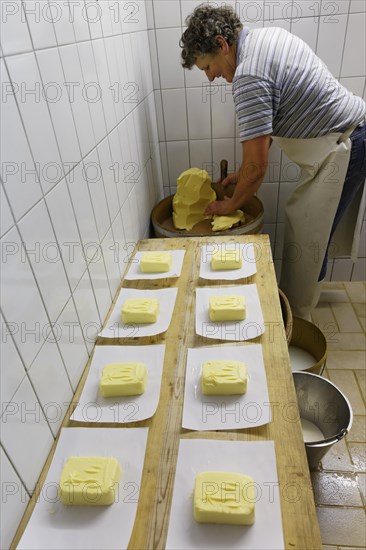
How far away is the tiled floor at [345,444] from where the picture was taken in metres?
1.34

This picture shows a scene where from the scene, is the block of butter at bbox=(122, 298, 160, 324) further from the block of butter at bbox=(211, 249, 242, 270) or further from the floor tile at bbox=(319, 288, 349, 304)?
the floor tile at bbox=(319, 288, 349, 304)

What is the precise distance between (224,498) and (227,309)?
52cm

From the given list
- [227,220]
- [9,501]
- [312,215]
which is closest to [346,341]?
[312,215]

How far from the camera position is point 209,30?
149cm

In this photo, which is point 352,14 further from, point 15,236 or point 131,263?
point 15,236

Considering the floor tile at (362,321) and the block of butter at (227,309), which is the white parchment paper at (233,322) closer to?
the block of butter at (227,309)

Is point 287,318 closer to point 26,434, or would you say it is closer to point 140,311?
point 140,311

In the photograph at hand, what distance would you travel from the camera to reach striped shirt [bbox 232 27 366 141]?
1.48 metres

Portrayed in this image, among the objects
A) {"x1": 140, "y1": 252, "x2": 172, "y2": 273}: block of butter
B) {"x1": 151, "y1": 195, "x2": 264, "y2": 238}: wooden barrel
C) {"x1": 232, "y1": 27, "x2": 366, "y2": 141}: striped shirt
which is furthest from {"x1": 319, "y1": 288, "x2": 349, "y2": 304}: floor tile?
{"x1": 140, "y1": 252, "x2": 172, "y2": 273}: block of butter

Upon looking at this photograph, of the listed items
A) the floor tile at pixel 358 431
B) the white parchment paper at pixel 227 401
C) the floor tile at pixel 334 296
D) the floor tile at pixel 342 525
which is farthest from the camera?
the floor tile at pixel 334 296

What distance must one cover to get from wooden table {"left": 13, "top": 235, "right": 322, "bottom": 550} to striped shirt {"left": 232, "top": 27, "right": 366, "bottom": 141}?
679 millimetres

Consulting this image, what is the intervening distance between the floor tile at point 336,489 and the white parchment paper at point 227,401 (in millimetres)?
780

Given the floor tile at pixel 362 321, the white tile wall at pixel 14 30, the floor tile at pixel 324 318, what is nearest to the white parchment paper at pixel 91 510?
the white tile wall at pixel 14 30

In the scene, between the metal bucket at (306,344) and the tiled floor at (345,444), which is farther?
the metal bucket at (306,344)
